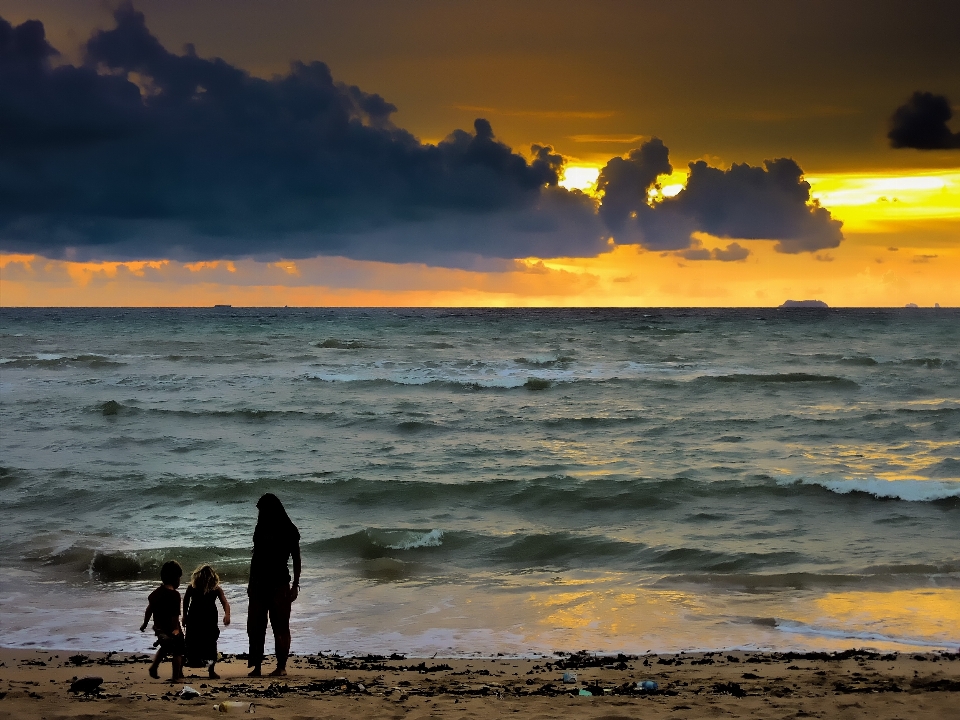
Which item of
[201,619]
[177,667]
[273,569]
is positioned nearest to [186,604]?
[201,619]

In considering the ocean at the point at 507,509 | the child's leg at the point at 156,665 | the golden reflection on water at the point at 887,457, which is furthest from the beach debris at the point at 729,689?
the golden reflection on water at the point at 887,457

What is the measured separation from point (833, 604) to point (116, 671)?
7845 millimetres

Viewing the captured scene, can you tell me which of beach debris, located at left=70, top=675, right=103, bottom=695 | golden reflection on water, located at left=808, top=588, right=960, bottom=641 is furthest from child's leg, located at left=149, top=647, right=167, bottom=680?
Result: golden reflection on water, located at left=808, top=588, right=960, bottom=641

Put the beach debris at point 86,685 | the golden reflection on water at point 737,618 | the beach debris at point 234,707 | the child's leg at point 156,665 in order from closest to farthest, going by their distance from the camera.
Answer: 1. the beach debris at point 234,707
2. the beach debris at point 86,685
3. the child's leg at point 156,665
4. the golden reflection on water at point 737,618

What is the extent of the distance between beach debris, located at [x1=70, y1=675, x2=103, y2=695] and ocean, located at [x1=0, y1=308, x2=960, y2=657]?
75.3 inches

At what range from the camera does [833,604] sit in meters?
10.5

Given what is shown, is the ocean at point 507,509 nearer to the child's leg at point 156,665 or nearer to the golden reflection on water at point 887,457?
the golden reflection on water at point 887,457

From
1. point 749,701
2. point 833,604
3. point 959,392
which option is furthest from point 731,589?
point 959,392

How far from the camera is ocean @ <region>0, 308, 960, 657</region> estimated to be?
994cm

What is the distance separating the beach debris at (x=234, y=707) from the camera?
636 cm

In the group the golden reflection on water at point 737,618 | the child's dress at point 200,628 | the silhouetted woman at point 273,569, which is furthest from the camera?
the golden reflection on water at point 737,618

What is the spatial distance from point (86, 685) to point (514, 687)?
3.43m

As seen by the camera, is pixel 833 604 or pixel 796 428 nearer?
pixel 833 604

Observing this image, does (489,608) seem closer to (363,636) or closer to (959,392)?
(363,636)
